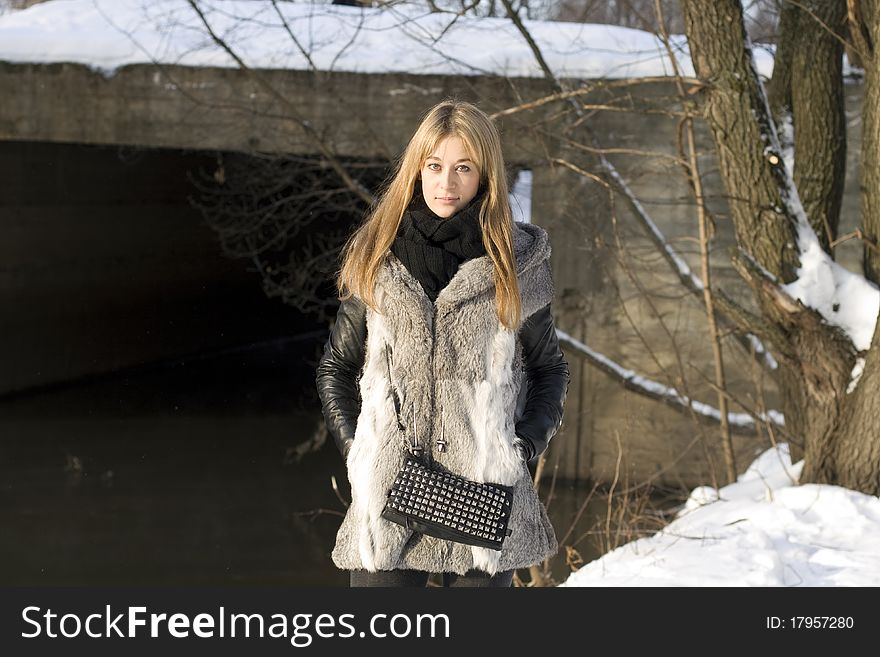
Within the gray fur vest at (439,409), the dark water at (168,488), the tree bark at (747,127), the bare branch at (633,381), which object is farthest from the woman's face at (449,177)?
the bare branch at (633,381)

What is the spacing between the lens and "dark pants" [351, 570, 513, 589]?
2828 mm

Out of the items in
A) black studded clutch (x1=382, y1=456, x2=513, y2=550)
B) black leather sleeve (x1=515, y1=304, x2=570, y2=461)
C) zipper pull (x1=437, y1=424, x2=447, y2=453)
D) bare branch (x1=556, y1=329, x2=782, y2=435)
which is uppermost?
black leather sleeve (x1=515, y1=304, x2=570, y2=461)

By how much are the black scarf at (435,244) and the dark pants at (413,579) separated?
0.68 m

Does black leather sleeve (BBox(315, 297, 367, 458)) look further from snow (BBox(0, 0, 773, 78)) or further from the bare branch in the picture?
snow (BBox(0, 0, 773, 78))

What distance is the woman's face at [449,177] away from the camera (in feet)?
9.27

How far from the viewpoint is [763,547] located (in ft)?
16.2

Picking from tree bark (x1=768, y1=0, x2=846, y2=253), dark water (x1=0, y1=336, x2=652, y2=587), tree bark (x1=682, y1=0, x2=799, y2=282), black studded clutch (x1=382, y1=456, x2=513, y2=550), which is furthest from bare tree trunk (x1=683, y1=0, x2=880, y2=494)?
black studded clutch (x1=382, y1=456, x2=513, y2=550)

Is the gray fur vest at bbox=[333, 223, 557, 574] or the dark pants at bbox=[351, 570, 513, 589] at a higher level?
the gray fur vest at bbox=[333, 223, 557, 574]

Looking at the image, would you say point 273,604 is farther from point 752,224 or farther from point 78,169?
point 78,169

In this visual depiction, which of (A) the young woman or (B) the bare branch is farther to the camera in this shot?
(B) the bare branch

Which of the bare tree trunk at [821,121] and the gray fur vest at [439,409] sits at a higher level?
the bare tree trunk at [821,121]

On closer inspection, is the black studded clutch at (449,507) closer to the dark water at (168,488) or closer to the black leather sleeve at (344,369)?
the black leather sleeve at (344,369)

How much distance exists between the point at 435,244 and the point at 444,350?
0.90 feet

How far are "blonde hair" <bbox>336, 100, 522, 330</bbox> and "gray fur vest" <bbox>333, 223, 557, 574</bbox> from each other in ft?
0.12
